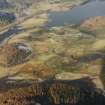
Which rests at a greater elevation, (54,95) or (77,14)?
(77,14)

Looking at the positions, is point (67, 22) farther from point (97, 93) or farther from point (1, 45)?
point (97, 93)

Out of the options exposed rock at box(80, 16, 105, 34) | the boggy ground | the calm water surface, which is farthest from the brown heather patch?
the calm water surface

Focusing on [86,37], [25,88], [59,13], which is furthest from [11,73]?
[59,13]

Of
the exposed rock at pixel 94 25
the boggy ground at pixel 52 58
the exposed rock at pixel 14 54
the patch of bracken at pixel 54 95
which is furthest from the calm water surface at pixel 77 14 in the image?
the patch of bracken at pixel 54 95

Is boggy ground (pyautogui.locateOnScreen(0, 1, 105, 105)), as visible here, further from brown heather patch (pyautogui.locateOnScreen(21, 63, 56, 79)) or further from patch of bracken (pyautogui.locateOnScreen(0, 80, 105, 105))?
patch of bracken (pyautogui.locateOnScreen(0, 80, 105, 105))

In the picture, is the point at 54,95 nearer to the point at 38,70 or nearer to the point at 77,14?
the point at 38,70

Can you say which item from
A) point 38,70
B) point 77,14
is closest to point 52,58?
point 38,70

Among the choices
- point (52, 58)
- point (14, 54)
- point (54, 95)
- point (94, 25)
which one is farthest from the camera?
point (94, 25)

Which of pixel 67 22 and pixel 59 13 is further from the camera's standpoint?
pixel 59 13
